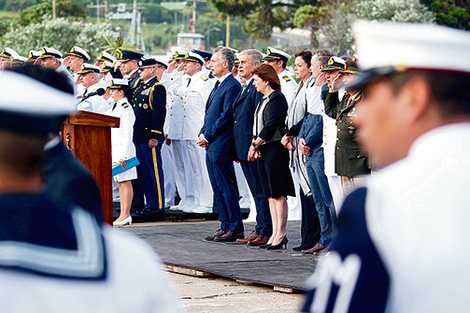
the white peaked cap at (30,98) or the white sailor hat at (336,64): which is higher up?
the white peaked cap at (30,98)

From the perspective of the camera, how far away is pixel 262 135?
7.72 meters

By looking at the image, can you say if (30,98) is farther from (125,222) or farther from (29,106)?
(125,222)

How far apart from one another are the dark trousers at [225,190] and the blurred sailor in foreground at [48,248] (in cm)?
699

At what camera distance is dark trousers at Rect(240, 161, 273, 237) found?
812 centimetres

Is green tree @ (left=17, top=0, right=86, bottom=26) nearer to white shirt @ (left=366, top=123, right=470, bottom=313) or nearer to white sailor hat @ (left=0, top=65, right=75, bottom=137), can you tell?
white sailor hat @ (left=0, top=65, right=75, bottom=137)

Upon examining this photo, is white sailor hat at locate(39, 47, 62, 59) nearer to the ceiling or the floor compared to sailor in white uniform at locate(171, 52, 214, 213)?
nearer to the ceiling

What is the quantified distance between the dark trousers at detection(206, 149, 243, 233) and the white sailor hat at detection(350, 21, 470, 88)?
22.7 ft

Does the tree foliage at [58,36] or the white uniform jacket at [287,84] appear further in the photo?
the tree foliage at [58,36]

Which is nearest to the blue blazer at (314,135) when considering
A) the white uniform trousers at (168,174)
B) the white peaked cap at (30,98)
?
the white uniform trousers at (168,174)

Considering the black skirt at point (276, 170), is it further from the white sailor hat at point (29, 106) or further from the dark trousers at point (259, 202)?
the white sailor hat at point (29, 106)

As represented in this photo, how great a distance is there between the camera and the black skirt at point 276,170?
25.4ft

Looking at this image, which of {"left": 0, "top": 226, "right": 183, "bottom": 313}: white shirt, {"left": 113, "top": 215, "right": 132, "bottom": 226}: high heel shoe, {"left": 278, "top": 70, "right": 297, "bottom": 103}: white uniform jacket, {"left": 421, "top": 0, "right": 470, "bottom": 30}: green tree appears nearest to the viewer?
{"left": 0, "top": 226, "right": 183, "bottom": 313}: white shirt

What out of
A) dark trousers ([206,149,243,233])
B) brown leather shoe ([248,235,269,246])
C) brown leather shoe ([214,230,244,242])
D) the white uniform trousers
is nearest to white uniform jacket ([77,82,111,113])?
the white uniform trousers

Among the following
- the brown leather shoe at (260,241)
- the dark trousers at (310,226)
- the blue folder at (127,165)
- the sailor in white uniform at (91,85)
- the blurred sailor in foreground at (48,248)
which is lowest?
the brown leather shoe at (260,241)
